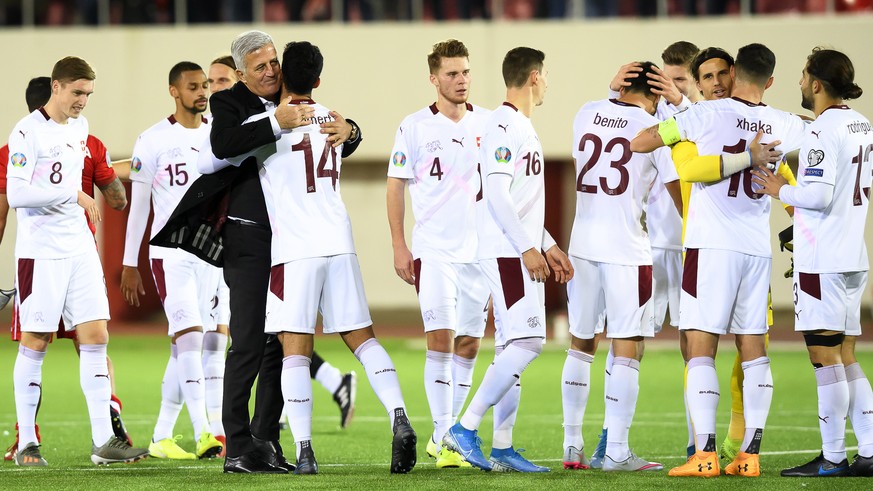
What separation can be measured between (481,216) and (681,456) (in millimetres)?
2142

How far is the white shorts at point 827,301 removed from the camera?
21.9 feet

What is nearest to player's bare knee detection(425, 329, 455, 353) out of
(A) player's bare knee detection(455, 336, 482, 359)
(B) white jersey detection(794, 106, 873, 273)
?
(A) player's bare knee detection(455, 336, 482, 359)

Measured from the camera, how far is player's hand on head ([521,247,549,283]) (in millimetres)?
6695

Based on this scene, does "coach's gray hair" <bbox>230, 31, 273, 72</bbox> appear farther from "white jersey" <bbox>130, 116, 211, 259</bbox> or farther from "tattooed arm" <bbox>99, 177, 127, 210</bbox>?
"white jersey" <bbox>130, 116, 211, 259</bbox>

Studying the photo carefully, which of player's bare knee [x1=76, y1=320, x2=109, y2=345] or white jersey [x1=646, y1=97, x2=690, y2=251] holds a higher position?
white jersey [x1=646, y1=97, x2=690, y2=251]

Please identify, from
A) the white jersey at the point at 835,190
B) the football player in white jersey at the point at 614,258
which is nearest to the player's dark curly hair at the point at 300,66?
the football player in white jersey at the point at 614,258

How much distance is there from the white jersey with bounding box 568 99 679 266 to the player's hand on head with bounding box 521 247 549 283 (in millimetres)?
443

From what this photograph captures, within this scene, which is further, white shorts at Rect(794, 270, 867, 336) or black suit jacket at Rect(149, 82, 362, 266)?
black suit jacket at Rect(149, 82, 362, 266)

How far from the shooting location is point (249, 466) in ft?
22.5

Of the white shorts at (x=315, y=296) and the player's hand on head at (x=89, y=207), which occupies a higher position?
the player's hand on head at (x=89, y=207)

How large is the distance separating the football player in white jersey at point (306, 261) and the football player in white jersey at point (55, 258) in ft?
4.67

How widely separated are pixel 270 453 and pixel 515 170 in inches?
85.6

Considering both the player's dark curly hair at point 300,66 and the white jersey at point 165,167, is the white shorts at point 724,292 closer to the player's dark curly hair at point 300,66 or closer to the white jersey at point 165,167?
the player's dark curly hair at point 300,66

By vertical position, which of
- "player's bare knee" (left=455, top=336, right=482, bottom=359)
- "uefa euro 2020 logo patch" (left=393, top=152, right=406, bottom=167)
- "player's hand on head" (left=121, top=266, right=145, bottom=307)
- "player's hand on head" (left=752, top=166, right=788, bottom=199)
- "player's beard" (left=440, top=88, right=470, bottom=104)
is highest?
"player's beard" (left=440, top=88, right=470, bottom=104)
